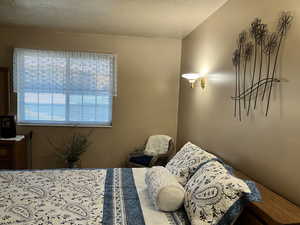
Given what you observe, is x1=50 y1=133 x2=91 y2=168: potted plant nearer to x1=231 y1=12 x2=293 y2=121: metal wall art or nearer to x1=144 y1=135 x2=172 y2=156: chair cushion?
x1=144 y1=135 x2=172 y2=156: chair cushion

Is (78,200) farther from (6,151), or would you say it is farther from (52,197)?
(6,151)

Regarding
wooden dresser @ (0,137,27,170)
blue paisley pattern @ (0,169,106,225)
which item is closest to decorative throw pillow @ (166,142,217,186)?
blue paisley pattern @ (0,169,106,225)

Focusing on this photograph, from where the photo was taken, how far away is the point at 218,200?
1.42m

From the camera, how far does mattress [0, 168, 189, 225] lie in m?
1.53

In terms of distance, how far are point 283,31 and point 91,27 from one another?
2733mm

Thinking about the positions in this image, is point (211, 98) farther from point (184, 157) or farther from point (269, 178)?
point (269, 178)

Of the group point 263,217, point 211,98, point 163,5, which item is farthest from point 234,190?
point 163,5

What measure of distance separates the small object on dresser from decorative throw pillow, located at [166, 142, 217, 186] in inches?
99.0

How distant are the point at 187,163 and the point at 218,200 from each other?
0.67 metres

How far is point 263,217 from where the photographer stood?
1.32 metres

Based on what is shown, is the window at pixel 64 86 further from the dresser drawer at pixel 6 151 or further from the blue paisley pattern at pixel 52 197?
the blue paisley pattern at pixel 52 197

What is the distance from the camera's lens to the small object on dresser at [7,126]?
346cm

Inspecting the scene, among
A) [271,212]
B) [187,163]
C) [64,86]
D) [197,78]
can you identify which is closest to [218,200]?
[271,212]

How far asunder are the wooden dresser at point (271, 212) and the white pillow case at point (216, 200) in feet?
0.29
